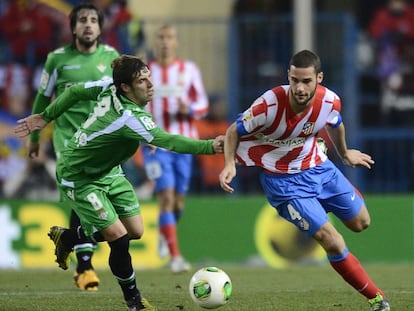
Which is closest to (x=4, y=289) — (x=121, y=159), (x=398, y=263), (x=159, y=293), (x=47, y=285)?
(x=47, y=285)

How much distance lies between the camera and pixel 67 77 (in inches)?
400

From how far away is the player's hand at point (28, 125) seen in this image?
28.4ft

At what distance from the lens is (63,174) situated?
27.4ft

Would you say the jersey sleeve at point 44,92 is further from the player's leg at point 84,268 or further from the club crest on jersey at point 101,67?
the player's leg at point 84,268

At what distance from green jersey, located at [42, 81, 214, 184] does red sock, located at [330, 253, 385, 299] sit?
1284mm

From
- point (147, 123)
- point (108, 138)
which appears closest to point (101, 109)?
point (108, 138)

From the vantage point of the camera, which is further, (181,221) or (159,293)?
(181,221)

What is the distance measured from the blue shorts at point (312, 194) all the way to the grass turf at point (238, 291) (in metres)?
0.71

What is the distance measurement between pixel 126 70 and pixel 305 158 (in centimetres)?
153

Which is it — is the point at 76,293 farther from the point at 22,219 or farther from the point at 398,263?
the point at 398,263

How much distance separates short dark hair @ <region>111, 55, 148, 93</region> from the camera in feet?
26.2

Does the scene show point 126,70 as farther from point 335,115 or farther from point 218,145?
point 335,115

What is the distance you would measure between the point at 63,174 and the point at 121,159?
1.49ft

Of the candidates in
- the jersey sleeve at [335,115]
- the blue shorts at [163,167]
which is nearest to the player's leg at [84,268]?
the blue shorts at [163,167]
